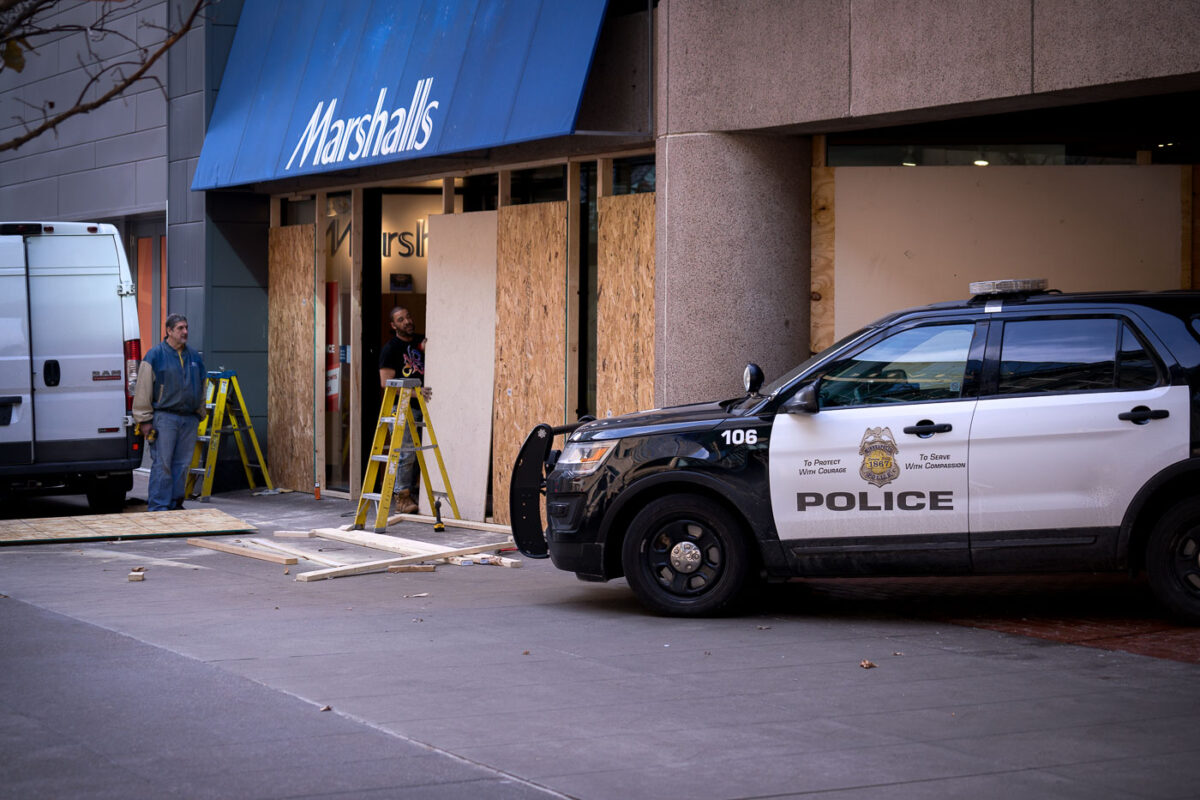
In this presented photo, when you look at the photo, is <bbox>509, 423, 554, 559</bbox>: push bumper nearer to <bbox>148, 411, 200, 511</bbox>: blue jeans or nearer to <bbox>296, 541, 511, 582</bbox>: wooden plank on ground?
<bbox>296, 541, 511, 582</bbox>: wooden plank on ground

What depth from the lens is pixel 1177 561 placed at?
8.51 metres

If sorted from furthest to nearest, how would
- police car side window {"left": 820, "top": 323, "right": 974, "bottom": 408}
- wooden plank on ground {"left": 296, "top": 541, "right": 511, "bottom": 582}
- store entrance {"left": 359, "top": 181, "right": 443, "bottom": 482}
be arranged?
store entrance {"left": 359, "top": 181, "right": 443, "bottom": 482} < wooden plank on ground {"left": 296, "top": 541, "right": 511, "bottom": 582} < police car side window {"left": 820, "top": 323, "right": 974, "bottom": 408}

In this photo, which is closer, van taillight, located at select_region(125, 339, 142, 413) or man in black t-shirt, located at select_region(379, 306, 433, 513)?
van taillight, located at select_region(125, 339, 142, 413)

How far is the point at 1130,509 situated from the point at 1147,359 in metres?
0.85

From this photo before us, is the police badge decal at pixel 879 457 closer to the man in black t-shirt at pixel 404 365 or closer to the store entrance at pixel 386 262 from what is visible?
the man in black t-shirt at pixel 404 365

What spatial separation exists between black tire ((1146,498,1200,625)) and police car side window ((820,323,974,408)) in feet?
4.44

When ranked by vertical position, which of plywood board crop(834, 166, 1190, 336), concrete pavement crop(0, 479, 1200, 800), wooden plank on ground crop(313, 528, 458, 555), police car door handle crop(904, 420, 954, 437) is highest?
plywood board crop(834, 166, 1190, 336)

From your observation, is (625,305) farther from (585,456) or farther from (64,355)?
(64,355)

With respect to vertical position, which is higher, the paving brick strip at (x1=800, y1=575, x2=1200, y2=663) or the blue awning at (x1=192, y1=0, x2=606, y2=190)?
the blue awning at (x1=192, y1=0, x2=606, y2=190)

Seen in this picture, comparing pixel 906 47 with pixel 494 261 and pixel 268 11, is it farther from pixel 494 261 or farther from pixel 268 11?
pixel 268 11

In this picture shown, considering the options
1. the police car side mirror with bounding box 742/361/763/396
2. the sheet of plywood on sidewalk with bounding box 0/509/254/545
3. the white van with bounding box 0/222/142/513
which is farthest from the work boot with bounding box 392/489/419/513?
the police car side mirror with bounding box 742/361/763/396

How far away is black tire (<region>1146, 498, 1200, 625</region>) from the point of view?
8.46 metres

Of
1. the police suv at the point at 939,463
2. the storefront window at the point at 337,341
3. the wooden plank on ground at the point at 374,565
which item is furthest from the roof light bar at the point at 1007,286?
the storefront window at the point at 337,341

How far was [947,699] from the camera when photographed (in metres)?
6.96
